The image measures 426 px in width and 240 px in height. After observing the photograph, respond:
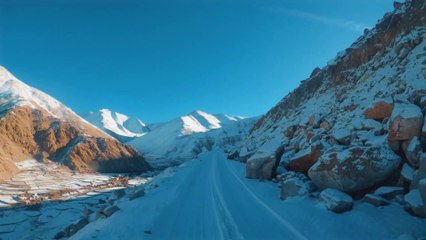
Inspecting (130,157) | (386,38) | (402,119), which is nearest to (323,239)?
(402,119)

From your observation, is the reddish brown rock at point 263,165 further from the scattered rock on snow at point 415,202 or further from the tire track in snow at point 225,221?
the scattered rock on snow at point 415,202

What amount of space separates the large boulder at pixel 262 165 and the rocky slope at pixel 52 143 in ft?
293

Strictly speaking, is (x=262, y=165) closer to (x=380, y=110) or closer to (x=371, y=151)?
(x=380, y=110)

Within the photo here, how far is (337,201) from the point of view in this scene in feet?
35.8

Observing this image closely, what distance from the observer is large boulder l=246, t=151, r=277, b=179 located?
19.9 m

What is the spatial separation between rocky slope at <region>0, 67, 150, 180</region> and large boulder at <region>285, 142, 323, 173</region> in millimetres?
93837

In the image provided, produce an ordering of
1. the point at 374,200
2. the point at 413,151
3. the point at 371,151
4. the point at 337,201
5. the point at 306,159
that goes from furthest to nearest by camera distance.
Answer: the point at 306,159 → the point at 371,151 → the point at 413,151 → the point at 337,201 → the point at 374,200

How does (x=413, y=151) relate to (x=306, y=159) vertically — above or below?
above

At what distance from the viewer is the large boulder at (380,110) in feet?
52.4

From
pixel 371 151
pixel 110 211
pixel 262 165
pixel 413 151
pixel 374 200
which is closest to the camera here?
pixel 374 200

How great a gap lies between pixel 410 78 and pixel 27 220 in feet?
150

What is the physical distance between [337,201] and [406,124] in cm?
465

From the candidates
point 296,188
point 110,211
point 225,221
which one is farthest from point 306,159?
point 110,211

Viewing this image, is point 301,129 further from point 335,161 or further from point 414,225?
point 414,225
